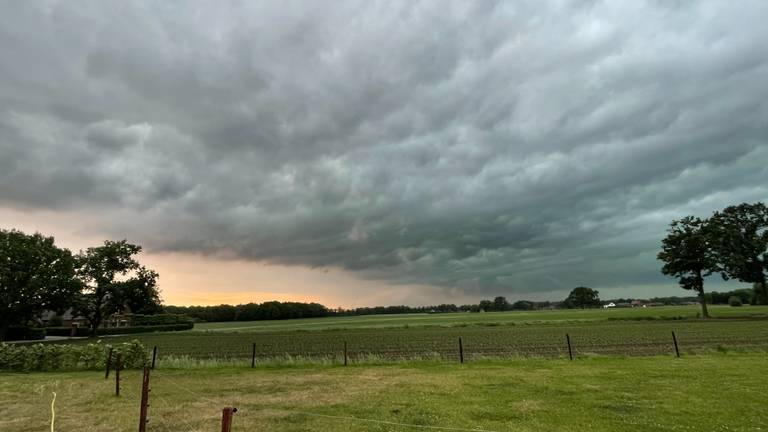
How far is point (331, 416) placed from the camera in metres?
11.8

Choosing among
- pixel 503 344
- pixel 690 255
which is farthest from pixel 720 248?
pixel 503 344

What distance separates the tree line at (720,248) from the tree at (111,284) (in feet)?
303

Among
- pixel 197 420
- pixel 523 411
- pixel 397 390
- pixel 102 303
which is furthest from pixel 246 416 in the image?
pixel 102 303

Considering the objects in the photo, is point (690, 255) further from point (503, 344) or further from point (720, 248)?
point (503, 344)

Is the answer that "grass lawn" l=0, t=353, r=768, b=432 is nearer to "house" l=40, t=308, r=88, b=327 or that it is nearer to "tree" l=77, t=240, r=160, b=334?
"tree" l=77, t=240, r=160, b=334

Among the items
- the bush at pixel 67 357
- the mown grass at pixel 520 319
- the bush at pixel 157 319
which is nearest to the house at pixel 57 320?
the bush at pixel 157 319

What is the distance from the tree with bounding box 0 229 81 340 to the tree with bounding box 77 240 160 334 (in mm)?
11787

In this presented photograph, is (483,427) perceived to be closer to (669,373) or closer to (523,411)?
(523,411)

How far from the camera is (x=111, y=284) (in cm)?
7931

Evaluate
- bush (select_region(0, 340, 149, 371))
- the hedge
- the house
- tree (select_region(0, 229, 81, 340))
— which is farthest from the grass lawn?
the house

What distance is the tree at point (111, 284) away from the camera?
3086 inches

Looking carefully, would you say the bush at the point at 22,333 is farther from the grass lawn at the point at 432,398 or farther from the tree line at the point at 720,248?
the tree line at the point at 720,248

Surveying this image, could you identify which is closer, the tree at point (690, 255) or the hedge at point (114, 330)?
the tree at point (690, 255)

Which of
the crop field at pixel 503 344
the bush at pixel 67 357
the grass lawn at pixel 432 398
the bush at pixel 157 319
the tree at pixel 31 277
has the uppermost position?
the tree at pixel 31 277
